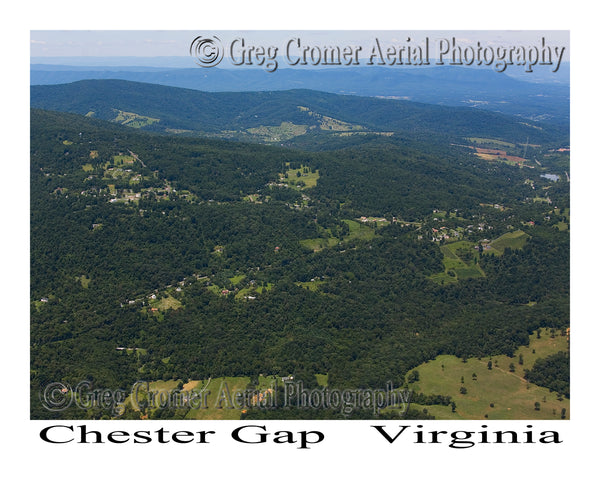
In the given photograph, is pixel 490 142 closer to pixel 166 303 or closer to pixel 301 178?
pixel 301 178

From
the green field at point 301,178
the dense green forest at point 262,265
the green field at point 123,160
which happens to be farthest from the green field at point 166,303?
the green field at point 301,178

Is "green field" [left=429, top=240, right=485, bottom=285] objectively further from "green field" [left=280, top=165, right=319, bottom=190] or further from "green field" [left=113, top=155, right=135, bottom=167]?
"green field" [left=113, top=155, right=135, bottom=167]

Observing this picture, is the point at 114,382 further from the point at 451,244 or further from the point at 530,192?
the point at 530,192

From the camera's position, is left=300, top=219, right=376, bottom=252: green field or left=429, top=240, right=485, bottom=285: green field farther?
left=300, top=219, right=376, bottom=252: green field

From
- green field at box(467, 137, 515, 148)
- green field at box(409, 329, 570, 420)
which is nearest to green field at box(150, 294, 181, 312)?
green field at box(409, 329, 570, 420)
